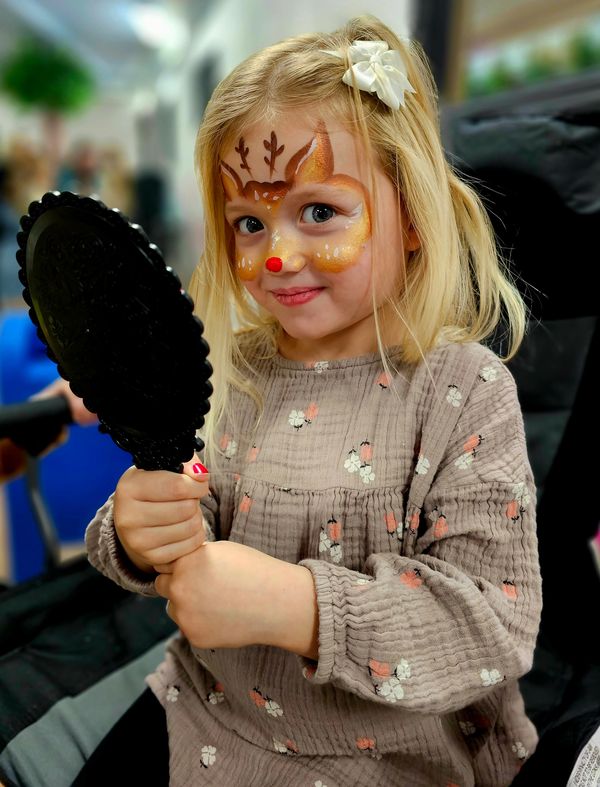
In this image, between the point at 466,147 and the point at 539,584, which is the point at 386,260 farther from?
the point at 466,147

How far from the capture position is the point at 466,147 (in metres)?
0.90

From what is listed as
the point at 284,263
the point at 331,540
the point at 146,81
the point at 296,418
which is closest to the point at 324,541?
the point at 331,540

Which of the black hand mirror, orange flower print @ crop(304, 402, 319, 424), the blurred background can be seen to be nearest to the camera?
the black hand mirror

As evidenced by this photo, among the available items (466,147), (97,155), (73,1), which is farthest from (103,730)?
(73,1)

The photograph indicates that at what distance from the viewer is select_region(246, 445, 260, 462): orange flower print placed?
24.3 inches

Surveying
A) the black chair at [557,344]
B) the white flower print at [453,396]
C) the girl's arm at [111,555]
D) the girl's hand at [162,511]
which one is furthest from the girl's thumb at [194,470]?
the black chair at [557,344]

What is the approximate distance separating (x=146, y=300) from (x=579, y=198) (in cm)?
64

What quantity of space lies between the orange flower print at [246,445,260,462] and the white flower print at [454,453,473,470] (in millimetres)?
169

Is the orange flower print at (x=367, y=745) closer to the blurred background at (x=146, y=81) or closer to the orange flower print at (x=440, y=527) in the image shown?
the orange flower print at (x=440, y=527)

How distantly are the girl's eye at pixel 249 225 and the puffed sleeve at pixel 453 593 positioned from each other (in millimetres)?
205

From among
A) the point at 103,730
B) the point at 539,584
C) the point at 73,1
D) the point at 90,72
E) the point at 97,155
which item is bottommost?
the point at 103,730

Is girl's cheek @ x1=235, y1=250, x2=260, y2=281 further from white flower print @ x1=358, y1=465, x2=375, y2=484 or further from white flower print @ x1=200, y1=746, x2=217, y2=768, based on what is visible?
white flower print @ x1=200, y1=746, x2=217, y2=768

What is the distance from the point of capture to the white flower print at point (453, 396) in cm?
57

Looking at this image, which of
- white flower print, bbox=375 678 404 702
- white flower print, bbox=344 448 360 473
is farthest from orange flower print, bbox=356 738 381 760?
white flower print, bbox=344 448 360 473
